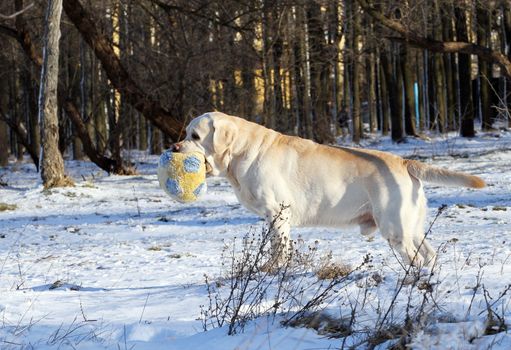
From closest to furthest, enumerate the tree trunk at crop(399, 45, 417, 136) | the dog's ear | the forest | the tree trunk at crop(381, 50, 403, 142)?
the dog's ear → the forest → the tree trunk at crop(381, 50, 403, 142) → the tree trunk at crop(399, 45, 417, 136)

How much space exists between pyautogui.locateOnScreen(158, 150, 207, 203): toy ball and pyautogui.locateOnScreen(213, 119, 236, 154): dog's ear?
215 millimetres

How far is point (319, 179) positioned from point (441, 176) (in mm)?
1066

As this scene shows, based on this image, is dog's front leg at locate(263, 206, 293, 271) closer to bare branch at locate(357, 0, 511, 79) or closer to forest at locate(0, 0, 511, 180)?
forest at locate(0, 0, 511, 180)

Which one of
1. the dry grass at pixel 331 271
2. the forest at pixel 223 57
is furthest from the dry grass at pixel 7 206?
the dry grass at pixel 331 271

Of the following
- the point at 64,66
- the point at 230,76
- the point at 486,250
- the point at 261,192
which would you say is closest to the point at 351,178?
the point at 261,192

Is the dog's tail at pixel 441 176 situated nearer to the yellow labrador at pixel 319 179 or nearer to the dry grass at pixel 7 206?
the yellow labrador at pixel 319 179

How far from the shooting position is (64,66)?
30.7 m

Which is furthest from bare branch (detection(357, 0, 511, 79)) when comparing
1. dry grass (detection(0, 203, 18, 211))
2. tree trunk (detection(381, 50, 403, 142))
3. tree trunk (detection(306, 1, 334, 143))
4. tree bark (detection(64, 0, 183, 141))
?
tree trunk (detection(381, 50, 403, 142))

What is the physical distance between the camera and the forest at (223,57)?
55.0ft

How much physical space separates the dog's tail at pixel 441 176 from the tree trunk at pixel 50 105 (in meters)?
9.33

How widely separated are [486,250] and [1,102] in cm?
2209

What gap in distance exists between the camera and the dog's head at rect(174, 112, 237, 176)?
6.28m

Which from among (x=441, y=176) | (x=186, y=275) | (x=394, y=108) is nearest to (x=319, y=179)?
(x=441, y=176)

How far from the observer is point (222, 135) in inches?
247
